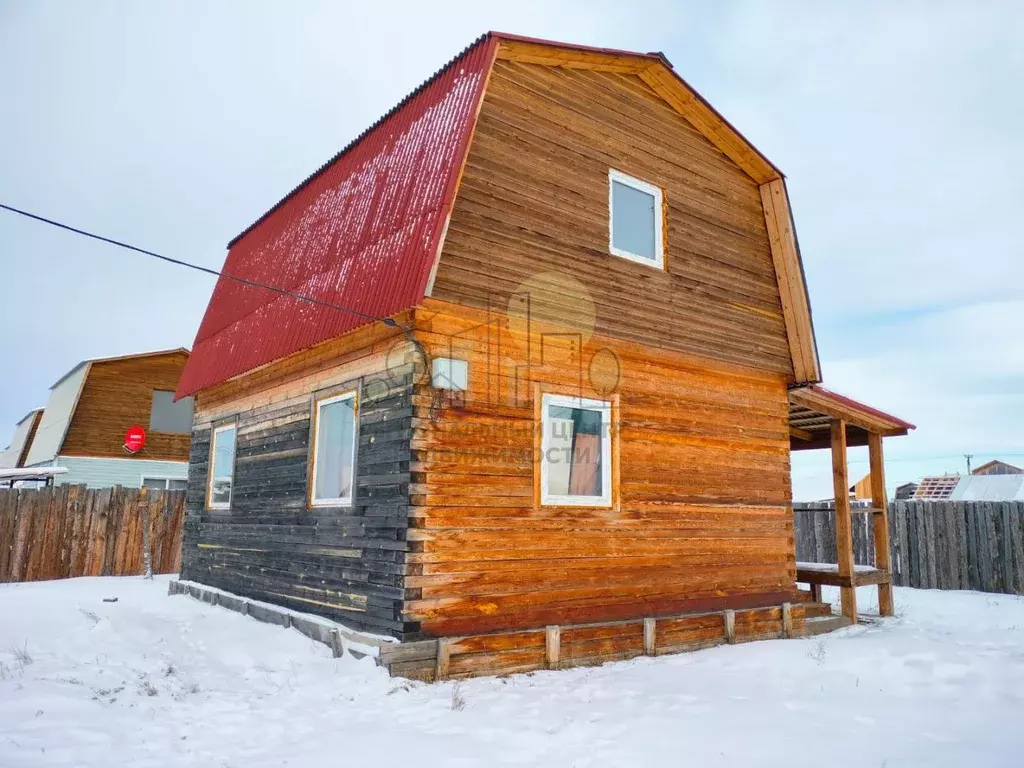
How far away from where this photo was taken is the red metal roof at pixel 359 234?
8.52 metres

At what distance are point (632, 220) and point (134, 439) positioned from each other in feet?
69.7

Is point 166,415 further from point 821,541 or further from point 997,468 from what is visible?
point 997,468

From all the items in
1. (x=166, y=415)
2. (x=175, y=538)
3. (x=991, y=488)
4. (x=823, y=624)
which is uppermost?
(x=166, y=415)

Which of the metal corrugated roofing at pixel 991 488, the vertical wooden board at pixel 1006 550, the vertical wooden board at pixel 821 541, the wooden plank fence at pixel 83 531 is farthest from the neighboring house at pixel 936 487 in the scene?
the wooden plank fence at pixel 83 531

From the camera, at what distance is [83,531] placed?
57.7 ft

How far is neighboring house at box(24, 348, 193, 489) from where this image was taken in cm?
2516

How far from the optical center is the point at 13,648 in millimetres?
8477

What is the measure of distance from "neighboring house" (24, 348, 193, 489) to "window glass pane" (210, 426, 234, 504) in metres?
13.7

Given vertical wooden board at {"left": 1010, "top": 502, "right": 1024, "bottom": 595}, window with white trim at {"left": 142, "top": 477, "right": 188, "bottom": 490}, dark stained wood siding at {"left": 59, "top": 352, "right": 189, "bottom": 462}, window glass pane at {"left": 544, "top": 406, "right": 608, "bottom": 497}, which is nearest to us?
window glass pane at {"left": 544, "top": 406, "right": 608, "bottom": 497}

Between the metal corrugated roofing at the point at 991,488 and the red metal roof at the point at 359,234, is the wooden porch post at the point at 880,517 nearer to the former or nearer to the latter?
the red metal roof at the point at 359,234

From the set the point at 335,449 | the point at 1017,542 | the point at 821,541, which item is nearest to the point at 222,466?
the point at 335,449

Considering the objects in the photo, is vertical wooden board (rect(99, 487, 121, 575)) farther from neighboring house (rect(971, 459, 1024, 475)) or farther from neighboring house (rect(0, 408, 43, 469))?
neighboring house (rect(971, 459, 1024, 475))

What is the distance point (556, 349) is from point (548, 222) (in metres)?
1.55

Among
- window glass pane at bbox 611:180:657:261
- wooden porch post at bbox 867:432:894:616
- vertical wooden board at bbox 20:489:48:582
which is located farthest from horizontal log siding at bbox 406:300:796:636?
vertical wooden board at bbox 20:489:48:582
